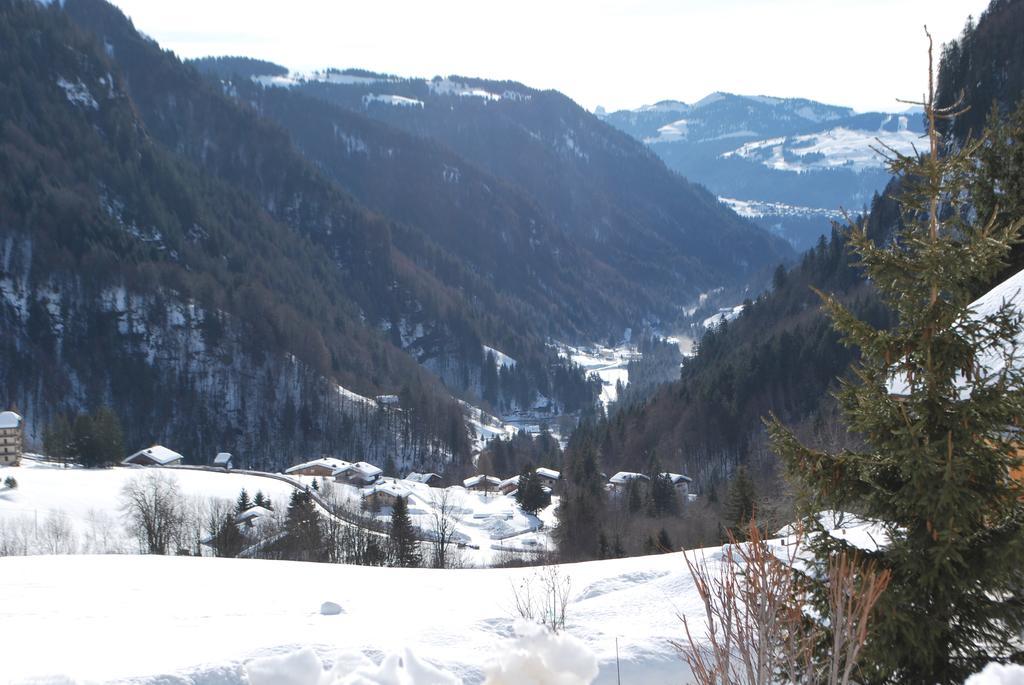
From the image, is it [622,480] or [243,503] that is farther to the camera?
[622,480]

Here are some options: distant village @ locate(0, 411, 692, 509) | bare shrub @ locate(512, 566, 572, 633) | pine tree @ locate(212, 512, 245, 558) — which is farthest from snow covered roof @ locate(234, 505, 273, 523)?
bare shrub @ locate(512, 566, 572, 633)

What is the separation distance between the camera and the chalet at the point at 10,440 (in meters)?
76.4

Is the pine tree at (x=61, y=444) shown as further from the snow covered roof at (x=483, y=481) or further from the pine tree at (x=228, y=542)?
the snow covered roof at (x=483, y=481)

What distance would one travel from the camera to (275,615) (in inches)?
555

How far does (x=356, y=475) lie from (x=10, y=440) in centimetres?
3752

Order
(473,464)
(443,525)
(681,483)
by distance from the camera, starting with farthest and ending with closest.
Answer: (473,464) → (681,483) → (443,525)

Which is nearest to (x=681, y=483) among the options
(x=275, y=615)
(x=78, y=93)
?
(x=275, y=615)

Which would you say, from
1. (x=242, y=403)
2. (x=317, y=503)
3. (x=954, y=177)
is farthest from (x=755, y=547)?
(x=242, y=403)

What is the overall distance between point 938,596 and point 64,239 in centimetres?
17770

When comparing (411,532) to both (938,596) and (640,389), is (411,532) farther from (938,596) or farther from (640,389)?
(640,389)

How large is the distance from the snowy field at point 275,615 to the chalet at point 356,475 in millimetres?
80481

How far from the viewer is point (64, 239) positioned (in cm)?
15788

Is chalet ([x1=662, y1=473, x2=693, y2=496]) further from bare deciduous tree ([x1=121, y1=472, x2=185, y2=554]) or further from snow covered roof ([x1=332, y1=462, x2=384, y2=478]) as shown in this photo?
bare deciduous tree ([x1=121, y1=472, x2=185, y2=554])

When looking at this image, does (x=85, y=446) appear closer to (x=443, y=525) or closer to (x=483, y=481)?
(x=483, y=481)
